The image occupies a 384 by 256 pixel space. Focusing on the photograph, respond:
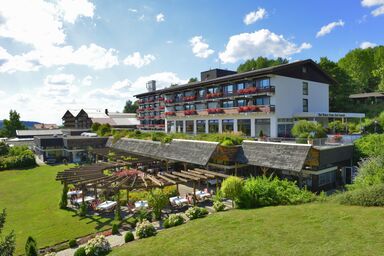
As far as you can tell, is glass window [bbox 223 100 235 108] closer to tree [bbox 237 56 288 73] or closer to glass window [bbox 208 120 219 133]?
glass window [bbox 208 120 219 133]

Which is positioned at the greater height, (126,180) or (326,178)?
(126,180)

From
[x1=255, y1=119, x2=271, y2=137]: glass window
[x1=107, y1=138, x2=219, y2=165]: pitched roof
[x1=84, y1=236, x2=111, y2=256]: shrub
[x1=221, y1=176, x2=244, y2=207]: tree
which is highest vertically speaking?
[x1=255, y1=119, x2=271, y2=137]: glass window

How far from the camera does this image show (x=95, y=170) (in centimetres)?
3070

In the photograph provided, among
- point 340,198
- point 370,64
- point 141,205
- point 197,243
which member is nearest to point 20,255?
point 141,205

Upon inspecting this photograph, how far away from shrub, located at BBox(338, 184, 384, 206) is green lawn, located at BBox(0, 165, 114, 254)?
16.3m

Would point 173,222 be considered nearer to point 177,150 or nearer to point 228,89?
point 177,150

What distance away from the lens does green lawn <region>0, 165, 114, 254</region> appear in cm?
A: 1916

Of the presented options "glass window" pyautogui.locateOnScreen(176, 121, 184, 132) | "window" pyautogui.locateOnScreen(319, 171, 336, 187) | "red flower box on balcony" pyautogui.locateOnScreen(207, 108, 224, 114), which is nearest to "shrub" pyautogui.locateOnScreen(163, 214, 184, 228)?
"window" pyautogui.locateOnScreen(319, 171, 336, 187)

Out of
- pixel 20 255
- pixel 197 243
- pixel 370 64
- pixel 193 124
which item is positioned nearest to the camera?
pixel 197 243

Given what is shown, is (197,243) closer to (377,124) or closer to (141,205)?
(141,205)

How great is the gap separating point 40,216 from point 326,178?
2544 centimetres

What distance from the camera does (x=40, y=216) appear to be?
23047mm

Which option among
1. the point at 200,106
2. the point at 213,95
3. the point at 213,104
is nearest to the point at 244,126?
the point at 213,95

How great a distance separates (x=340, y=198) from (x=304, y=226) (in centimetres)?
540
